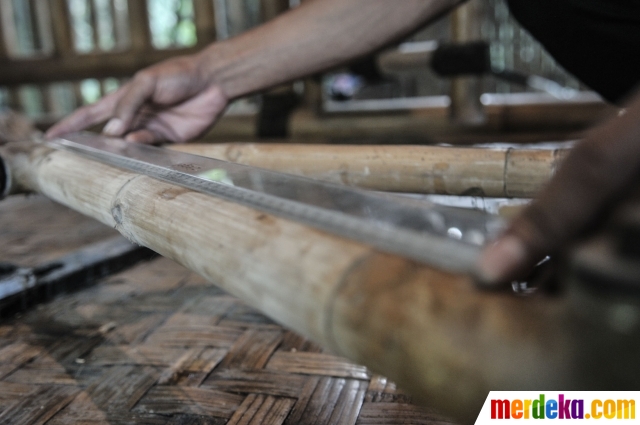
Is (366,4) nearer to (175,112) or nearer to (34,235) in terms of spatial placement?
(175,112)

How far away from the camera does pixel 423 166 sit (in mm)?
1213

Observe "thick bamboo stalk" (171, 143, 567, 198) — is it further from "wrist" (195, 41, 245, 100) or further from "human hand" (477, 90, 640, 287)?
"human hand" (477, 90, 640, 287)

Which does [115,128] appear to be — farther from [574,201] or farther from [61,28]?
[61,28]

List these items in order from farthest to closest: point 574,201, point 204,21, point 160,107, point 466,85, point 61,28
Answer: point 61,28 → point 204,21 → point 466,85 → point 160,107 → point 574,201

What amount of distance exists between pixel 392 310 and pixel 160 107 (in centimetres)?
148

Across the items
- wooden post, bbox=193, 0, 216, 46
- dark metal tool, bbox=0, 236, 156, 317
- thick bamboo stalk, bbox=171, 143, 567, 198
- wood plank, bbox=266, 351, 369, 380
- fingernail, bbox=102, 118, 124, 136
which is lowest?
wood plank, bbox=266, 351, 369, 380

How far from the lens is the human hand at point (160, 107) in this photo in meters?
1.60

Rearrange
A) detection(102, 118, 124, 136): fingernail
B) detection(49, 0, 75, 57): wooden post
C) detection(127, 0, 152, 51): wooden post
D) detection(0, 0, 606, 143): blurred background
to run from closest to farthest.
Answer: detection(102, 118, 124, 136): fingernail, detection(0, 0, 606, 143): blurred background, detection(127, 0, 152, 51): wooden post, detection(49, 0, 75, 57): wooden post

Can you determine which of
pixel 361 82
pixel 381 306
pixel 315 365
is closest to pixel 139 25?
pixel 361 82

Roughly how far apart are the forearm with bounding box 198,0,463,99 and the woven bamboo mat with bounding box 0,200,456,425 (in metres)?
0.70

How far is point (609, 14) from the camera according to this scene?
1.43 m

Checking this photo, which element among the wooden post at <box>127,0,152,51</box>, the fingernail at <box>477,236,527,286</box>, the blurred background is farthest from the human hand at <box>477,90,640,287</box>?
the wooden post at <box>127,0,152,51</box>

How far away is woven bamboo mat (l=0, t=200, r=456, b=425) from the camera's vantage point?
0.99m

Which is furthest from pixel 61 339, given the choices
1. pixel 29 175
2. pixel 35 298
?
pixel 29 175
